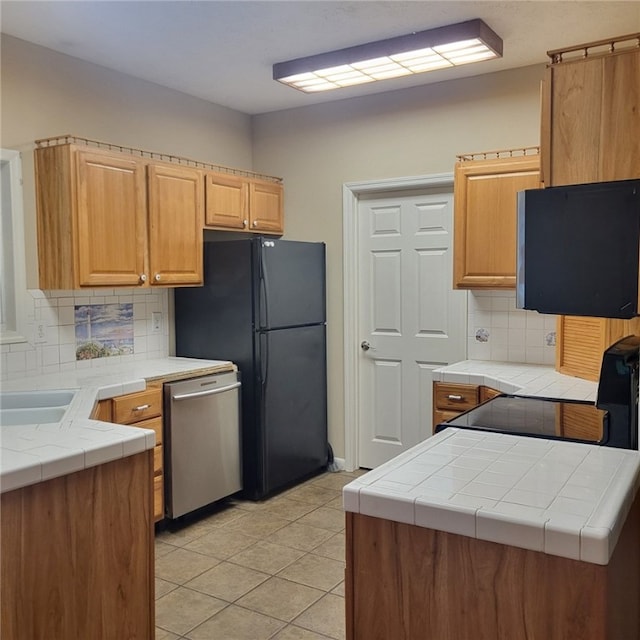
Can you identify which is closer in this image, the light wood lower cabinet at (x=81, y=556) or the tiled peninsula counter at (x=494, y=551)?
the tiled peninsula counter at (x=494, y=551)

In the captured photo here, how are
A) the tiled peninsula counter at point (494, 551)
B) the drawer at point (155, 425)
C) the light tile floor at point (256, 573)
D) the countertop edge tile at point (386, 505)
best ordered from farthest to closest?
the drawer at point (155, 425) → the light tile floor at point (256, 573) → the countertop edge tile at point (386, 505) → the tiled peninsula counter at point (494, 551)

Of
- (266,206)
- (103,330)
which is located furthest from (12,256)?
(266,206)

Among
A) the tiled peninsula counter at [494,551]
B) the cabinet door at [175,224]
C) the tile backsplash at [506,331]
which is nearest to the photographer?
the tiled peninsula counter at [494,551]

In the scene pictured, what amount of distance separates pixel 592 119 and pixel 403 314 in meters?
2.41

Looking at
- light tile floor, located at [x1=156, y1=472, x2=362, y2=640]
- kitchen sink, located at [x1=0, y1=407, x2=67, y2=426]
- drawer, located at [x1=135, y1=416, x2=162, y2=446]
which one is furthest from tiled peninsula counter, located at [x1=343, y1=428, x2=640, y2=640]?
drawer, located at [x1=135, y1=416, x2=162, y2=446]

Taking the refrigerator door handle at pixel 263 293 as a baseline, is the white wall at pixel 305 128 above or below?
above

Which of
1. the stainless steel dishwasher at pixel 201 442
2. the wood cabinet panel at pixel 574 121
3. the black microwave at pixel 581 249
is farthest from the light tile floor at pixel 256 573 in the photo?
the wood cabinet panel at pixel 574 121

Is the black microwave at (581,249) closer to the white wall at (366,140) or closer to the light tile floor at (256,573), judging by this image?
the light tile floor at (256,573)

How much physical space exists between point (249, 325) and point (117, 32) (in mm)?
1724

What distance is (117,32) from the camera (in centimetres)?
311

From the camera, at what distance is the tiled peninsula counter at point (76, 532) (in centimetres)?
167

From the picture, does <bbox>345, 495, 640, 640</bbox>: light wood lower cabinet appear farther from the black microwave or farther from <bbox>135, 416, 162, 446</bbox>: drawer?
<bbox>135, 416, 162, 446</bbox>: drawer

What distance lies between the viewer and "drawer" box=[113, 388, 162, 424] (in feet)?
10.4

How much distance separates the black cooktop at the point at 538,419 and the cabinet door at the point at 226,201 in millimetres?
2269
